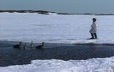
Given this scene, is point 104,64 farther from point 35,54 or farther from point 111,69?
point 35,54

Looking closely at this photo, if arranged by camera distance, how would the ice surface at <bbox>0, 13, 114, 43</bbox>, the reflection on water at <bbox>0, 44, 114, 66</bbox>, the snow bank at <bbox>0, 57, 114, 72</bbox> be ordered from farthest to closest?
1. the ice surface at <bbox>0, 13, 114, 43</bbox>
2. the reflection on water at <bbox>0, 44, 114, 66</bbox>
3. the snow bank at <bbox>0, 57, 114, 72</bbox>

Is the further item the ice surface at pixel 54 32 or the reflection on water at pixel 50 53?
the ice surface at pixel 54 32

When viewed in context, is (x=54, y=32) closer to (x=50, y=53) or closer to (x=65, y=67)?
(x=50, y=53)

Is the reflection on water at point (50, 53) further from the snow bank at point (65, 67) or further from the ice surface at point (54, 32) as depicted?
the ice surface at point (54, 32)

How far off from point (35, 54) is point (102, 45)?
6102mm

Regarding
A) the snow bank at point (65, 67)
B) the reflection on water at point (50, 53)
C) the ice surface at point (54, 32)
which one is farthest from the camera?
the ice surface at point (54, 32)

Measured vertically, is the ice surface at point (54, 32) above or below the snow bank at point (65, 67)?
above

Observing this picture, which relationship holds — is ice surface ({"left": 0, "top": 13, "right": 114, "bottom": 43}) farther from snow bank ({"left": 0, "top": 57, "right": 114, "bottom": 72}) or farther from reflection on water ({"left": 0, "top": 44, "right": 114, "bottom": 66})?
snow bank ({"left": 0, "top": 57, "right": 114, "bottom": 72})

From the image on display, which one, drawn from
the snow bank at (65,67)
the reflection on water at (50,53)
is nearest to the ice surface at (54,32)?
the reflection on water at (50,53)

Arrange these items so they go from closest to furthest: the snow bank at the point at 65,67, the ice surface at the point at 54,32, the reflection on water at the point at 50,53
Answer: the snow bank at the point at 65,67 < the reflection on water at the point at 50,53 < the ice surface at the point at 54,32

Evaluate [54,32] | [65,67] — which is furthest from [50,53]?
[54,32]

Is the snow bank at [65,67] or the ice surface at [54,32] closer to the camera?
the snow bank at [65,67]

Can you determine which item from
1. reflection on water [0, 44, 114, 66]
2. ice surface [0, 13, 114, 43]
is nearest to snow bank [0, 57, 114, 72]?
reflection on water [0, 44, 114, 66]

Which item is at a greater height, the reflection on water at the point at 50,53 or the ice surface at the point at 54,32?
the ice surface at the point at 54,32
